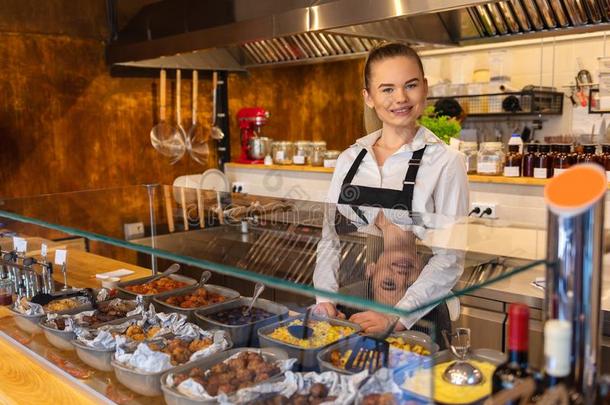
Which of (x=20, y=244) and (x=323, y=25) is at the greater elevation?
(x=323, y=25)

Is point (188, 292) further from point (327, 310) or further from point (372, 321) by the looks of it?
point (372, 321)

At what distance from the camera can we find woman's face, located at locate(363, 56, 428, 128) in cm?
181

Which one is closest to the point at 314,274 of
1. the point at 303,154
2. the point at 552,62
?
the point at 303,154

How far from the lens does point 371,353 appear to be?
3.85 feet

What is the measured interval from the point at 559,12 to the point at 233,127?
2.65m

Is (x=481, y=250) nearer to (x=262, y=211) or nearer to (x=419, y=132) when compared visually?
(x=419, y=132)

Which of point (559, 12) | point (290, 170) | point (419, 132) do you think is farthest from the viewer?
point (290, 170)

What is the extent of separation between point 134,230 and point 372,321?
784 millimetres

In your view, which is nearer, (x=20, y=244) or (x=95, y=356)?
(x=95, y=356)

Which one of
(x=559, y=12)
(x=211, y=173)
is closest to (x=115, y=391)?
(x=559, y=12)

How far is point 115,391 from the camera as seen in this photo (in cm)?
137

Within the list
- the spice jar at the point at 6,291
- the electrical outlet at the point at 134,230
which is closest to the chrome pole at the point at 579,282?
the electrical outlet at the point at 134,230

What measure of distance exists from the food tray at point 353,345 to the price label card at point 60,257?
141 cm

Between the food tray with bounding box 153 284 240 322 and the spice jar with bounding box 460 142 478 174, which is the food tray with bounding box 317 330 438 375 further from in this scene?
the spice jar with bounding box 460 142 478 174
